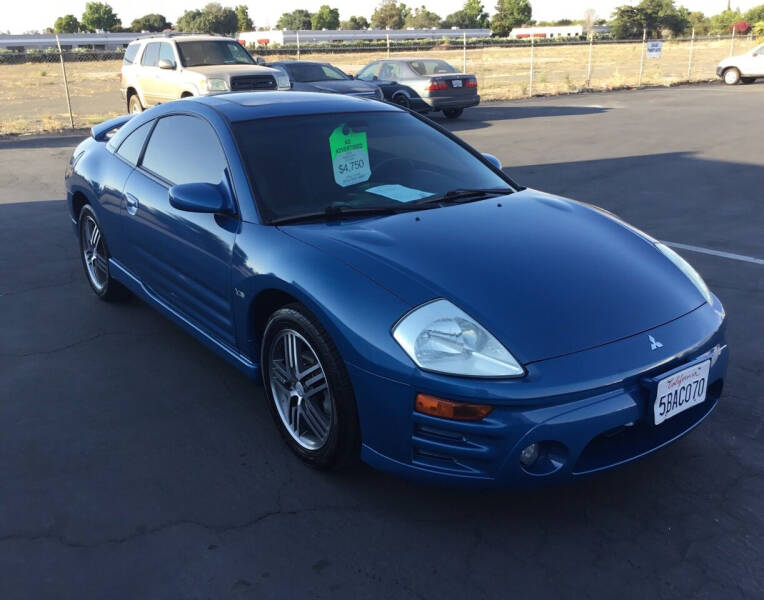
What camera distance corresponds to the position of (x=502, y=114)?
59.1 feet

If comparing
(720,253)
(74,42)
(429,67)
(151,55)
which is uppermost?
(74,42)

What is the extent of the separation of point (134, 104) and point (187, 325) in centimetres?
1294

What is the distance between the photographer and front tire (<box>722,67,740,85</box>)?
26266mm

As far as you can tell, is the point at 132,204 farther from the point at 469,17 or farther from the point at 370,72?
the point at 469,17

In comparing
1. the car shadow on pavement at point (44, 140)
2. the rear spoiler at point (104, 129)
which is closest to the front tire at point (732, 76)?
the car shadow on pavement at point (44, 140)

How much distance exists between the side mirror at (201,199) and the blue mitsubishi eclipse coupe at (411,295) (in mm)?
10

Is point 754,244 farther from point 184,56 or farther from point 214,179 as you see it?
point 184,56

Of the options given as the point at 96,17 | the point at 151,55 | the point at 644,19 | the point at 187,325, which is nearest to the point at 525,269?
the point at 187,325

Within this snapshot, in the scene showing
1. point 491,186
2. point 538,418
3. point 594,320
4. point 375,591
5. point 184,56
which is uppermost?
point 184,56

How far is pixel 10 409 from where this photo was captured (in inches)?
148

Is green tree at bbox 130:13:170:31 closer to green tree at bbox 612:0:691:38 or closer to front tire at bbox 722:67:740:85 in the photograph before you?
green tree at bbox 612:0:691:38

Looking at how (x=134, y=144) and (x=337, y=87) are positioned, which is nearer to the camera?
(x=134, y=144)

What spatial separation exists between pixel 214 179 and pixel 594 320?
199cm

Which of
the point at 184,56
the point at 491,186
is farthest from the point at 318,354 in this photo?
the point at 184,56
